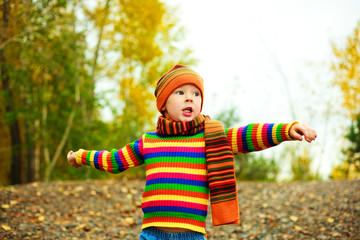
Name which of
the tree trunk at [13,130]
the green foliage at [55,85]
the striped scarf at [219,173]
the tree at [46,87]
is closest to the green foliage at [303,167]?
the green foliage at [55,85]

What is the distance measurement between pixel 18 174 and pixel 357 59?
31.4ft

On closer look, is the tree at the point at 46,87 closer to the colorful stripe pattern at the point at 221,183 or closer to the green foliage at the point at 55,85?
the green foliage at the point at 55,85

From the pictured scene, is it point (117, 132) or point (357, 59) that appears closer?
point (117, 132)

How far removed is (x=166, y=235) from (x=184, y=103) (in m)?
0.78

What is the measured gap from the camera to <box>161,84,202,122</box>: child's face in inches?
84.2

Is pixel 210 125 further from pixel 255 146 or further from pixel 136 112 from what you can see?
pixel 136 112

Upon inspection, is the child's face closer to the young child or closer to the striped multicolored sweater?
the young child

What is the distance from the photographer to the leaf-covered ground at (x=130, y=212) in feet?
12.9

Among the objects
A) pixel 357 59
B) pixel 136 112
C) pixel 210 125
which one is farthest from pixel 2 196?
pixel 357 59

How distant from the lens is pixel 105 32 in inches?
401

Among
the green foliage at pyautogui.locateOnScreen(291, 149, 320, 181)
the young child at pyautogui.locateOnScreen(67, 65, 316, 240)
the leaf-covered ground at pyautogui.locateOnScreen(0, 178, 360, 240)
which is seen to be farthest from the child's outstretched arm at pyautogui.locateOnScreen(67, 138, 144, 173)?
the green foliage at pyautogui.locateOnScreen(291, 149, 320, 181)

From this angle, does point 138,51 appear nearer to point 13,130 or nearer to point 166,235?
point 13,130

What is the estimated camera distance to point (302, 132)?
6.13 ft

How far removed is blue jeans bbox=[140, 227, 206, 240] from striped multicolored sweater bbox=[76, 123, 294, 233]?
0.04 meters
